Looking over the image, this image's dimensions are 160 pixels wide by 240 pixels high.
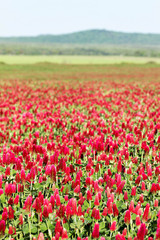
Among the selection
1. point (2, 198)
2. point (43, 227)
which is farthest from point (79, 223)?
point (2, 198)

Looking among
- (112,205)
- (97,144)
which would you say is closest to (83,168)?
(97,144)

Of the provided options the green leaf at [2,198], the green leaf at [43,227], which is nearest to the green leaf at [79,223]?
the green leaf at [43,227]

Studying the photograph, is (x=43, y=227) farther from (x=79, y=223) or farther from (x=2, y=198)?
(x=2, y=198)

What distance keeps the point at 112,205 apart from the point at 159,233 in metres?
0.90

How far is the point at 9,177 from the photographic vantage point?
14.4 ft

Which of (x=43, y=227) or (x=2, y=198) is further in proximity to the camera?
(x=2, y=198)

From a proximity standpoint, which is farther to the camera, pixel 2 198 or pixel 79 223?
pixel 2 198

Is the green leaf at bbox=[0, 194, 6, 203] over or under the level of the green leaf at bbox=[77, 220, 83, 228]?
under

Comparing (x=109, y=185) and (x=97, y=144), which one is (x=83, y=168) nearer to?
(x=97, y=144)

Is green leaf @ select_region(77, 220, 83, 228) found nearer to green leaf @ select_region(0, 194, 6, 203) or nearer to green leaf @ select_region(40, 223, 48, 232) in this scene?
green leaf @ select_region(40, 223, 48, 232)

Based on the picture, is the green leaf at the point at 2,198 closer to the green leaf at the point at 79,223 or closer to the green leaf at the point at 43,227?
the green leaf at the point at 43,227

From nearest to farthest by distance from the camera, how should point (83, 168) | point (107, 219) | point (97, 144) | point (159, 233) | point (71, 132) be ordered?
point (159, 233), point (107, 219), point (83, 168), point (97, 144), point (71, 132)

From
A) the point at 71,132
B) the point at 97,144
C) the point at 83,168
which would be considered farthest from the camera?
the point at 71,132

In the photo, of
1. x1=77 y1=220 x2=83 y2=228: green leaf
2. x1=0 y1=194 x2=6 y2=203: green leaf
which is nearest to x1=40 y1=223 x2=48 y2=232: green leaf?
x1=77 y1=220 x2=83 y2=228: green leaf
